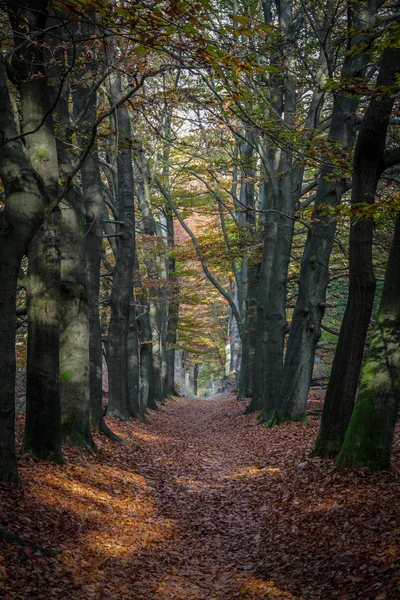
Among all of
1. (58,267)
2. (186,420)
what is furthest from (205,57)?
(186,420)

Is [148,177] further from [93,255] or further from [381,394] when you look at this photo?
[381,394]

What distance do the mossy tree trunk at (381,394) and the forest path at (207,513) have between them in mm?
1688

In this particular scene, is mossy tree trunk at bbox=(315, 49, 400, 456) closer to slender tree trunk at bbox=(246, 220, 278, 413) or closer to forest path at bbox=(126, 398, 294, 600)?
forest path at bbox=(126, 398, 294, 600)

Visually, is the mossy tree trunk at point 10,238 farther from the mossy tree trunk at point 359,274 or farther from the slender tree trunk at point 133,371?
the slender tree trunk at point 133,371

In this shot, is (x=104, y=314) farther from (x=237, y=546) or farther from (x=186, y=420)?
(x=237, y=546)

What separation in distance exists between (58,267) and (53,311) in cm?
68

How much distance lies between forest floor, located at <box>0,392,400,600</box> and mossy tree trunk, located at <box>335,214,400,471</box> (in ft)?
0.97

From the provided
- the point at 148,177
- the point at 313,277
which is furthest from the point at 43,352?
the point at 313,277

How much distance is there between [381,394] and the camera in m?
7.82

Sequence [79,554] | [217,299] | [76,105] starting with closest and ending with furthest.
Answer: [79,554] → [76,105] → [217,299]

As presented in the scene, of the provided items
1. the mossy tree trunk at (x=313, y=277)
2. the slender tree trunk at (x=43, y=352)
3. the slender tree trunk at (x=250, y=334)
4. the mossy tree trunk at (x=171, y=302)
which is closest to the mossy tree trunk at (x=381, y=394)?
the mossy tree trunk at (x=313, y=277)

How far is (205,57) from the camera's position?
5.97 metres

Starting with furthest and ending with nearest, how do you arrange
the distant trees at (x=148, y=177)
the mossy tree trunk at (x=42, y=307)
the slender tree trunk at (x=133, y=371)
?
the slender tree trunk at (x=133, y=371)
the mossy tree trunk at (x=42, y=307)
the distant trees at (x=148, y=177)

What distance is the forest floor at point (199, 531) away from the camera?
5.21 metres
